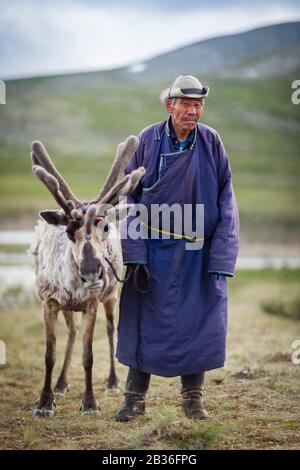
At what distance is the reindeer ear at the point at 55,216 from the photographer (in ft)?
20.9

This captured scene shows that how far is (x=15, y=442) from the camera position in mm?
5965

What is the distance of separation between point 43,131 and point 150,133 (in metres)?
59.3

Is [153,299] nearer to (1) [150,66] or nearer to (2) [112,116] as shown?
(2) [112,116]

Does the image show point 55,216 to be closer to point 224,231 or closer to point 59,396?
point 224,231

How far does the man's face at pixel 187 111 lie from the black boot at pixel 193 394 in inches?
83.0

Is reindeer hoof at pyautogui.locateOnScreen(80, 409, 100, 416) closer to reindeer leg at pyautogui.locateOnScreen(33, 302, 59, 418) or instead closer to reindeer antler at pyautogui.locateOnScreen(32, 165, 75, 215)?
reindeer leg at pyautogui.locateOnScreen(33, 302, 59, 418)

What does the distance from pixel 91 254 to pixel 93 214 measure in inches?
13.3

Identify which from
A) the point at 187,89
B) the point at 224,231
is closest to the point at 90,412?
the point at 224,231

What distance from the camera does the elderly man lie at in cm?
639

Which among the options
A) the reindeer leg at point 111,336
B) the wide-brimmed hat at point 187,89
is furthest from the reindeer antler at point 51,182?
the reindeer leg at point 111,336

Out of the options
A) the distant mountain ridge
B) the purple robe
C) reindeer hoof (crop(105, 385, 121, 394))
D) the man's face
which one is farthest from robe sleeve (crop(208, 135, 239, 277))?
the distant mountain ridge

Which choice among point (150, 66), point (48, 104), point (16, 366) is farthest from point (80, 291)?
point (150, 66)

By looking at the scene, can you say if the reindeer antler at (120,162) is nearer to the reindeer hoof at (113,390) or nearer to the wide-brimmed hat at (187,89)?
the wide-brimmed hat at (187,89)

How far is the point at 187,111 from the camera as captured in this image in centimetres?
636
